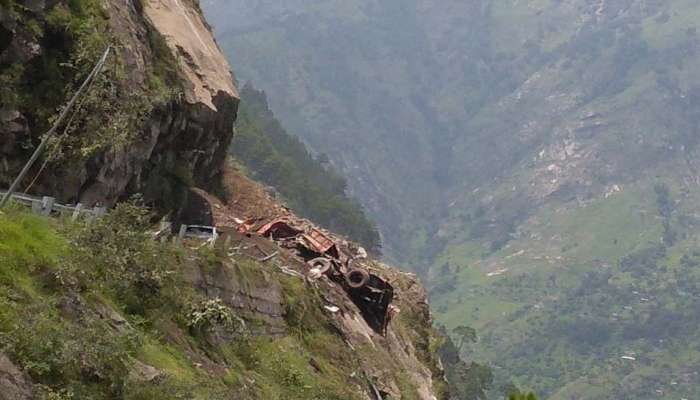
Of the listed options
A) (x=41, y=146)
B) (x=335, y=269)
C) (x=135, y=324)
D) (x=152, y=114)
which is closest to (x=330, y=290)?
(x=335, y=269)

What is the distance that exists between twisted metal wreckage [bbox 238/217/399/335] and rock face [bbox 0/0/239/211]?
4015mm

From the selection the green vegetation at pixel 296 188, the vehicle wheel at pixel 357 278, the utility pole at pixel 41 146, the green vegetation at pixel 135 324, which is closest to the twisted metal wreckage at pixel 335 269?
the vehicle wheel at pixel 357 278

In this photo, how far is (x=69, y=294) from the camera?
593 inches

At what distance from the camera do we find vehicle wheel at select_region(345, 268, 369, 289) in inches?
1323

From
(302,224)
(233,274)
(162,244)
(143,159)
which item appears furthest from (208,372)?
(302,224)

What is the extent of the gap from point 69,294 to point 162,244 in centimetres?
497

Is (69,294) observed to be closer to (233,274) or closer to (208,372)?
(208,372)

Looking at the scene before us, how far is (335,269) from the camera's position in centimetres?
3434

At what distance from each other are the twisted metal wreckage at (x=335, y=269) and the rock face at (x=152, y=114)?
4.01 meters

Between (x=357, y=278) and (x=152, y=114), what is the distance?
9.88 metres

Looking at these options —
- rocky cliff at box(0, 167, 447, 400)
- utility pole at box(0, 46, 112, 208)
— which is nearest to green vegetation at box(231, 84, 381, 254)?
rocky cliff at box(0, 167, 447, 400)

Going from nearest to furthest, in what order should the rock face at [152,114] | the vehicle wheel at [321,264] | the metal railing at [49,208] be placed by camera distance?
1. the metal railing at [49,208]
2. the rock face at [152,114]
3. the vehicle wheel at [321,264]

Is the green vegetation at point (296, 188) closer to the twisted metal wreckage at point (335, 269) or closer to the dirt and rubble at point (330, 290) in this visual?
the dirt and rubble at point (330, 290)

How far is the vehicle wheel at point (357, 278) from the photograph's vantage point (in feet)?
110
